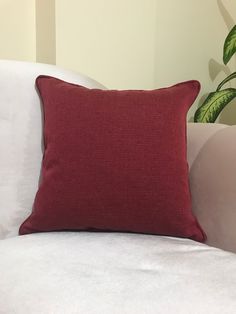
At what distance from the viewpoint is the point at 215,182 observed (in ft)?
4.50

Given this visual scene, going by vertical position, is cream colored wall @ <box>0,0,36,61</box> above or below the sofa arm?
above

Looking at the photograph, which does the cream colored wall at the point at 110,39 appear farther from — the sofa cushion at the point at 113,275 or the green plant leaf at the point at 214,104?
the sofa cushion at the point at 113,275

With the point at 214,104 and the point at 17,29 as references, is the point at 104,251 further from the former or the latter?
the point at 17,29

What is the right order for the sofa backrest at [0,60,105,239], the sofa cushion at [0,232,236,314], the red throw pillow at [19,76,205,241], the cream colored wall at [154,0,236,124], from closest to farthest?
the sofa cushion at [0,232,236,314] → the red throw pillow at [19,76,205,241] → the sofa backrest at [0,60,105,239] → the cream colored wall at [154,0,236,124]

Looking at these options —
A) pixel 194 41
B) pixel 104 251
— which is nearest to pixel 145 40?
pixel 194 41

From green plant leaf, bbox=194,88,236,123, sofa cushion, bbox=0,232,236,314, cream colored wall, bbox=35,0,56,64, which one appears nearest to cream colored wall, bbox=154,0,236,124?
green plant leaf, bbox=194,88,236,123

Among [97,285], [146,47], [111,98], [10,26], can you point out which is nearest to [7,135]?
[111,98]

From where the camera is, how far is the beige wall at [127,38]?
2.08 m

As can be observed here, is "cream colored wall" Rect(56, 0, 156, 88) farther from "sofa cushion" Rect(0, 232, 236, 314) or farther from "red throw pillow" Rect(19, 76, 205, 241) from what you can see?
"sofa cushion" Rect(0, 232, 236, 314)

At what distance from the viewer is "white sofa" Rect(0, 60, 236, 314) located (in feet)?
2.96

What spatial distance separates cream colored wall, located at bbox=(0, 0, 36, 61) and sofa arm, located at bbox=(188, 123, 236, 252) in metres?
1.00

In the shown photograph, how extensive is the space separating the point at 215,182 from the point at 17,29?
1.20 metres

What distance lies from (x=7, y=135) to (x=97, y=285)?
0.67 m

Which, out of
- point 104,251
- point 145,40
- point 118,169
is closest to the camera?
point 104,251
